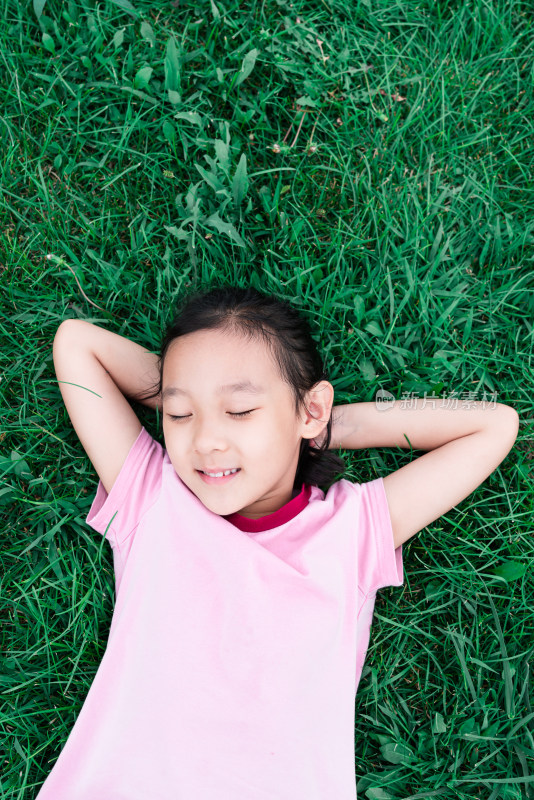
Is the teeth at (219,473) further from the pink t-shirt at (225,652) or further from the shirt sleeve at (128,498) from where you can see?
the shirt sleeve at (128,498)

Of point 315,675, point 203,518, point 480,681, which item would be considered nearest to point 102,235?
point 203,518

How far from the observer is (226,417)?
1917 mm

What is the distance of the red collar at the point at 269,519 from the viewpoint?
2133 millimetres

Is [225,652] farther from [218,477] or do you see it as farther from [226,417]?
[226,417]

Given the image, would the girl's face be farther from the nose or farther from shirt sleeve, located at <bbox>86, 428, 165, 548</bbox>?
shirt sleeve, located at <bbox>86, 428, 165, 548</bbox>

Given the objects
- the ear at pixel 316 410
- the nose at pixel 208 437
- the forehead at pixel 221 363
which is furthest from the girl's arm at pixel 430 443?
the nose at pixel 208 437

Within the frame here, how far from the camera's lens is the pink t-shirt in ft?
6.10

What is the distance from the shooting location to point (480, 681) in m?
2.34

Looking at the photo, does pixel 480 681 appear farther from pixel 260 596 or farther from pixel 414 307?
pixel 414 307

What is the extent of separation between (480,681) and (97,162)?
2565 mm

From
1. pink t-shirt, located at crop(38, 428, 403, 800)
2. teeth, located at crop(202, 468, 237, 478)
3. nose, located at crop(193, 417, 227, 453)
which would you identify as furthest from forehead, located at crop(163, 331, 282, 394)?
pink t-shirt, located at crop(38, 428, 403, 800)

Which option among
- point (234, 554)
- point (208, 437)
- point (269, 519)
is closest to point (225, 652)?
point (234, 554)

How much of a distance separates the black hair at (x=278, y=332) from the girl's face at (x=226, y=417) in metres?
0.05

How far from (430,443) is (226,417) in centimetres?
85
